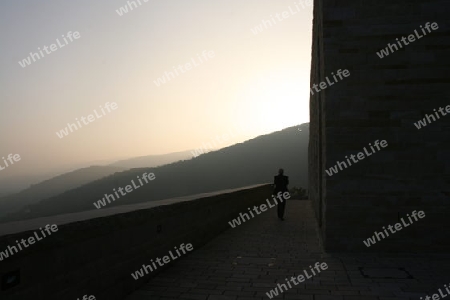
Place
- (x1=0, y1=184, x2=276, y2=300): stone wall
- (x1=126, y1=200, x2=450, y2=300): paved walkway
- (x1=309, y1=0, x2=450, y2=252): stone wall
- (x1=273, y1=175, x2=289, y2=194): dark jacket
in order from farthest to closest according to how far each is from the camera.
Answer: (x1=273, y1=175, x2=289, y2=194): dark jacket → (x1=309, y1=0, x2=450, y2=252): stone wall → (x1=126, y1=200, x2=450, y2=300): paved walkway → (x1=0, y1=184, x2=276, y2=300): stone wall

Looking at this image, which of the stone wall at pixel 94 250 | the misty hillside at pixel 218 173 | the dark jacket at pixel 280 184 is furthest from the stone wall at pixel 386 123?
the misty hillside at pixel 218 173

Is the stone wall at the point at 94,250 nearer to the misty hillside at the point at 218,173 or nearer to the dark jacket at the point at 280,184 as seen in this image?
the dark jacket at the point at 280,184

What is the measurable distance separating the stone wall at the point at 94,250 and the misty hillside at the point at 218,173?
263 feet

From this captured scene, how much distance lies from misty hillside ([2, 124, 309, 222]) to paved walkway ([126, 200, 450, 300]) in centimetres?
7822

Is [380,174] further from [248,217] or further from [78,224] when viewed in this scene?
[248,217]

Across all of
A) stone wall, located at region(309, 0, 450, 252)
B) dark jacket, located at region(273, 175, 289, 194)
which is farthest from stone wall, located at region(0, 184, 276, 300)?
dark jacket, located at region(273, 175, 289, 194)

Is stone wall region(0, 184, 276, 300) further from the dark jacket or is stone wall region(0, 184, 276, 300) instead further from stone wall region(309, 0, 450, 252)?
the dark jacket

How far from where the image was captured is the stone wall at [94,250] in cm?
324

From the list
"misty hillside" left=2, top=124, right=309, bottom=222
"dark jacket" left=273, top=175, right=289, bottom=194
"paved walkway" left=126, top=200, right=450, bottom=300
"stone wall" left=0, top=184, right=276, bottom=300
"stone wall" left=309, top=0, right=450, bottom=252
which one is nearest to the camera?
"stone wall" left=0, top=184, right=276, bottom=300

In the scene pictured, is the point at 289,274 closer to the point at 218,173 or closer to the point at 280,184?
the point at 280,184

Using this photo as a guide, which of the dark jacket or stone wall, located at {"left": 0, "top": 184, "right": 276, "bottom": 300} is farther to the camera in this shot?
the dark jacket

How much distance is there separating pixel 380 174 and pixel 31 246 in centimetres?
616

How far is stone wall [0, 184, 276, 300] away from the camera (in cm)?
324

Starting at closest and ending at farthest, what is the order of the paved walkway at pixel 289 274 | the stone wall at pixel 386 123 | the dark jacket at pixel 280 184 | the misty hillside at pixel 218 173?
1. the paved walkway at pixel 289 274
2. the stone wall at pixel 386 123
3. the dark jacket at pixel 280 184
4. the misty hillside at pixel 218 173
